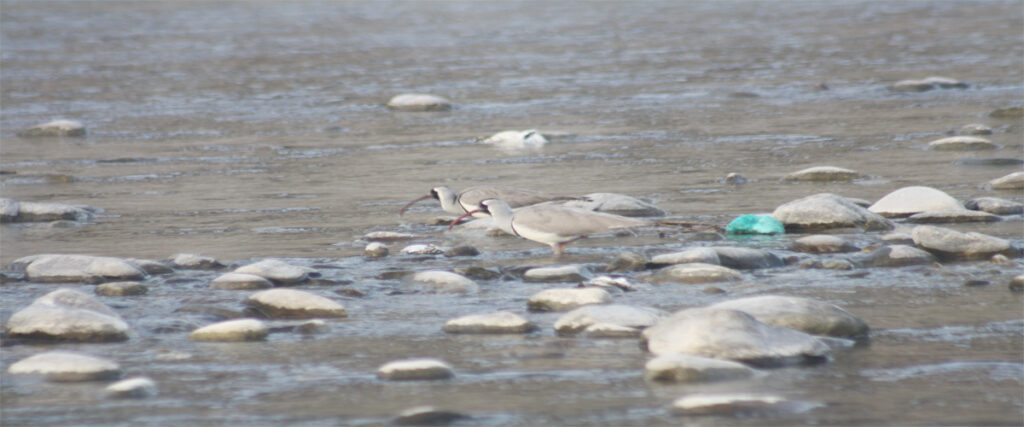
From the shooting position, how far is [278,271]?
6.29 m

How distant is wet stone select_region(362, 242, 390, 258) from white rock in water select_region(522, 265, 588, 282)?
1.09 metres

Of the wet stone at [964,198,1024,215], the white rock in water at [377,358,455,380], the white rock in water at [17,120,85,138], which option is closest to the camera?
the white rock in water at [377,358,455,380]

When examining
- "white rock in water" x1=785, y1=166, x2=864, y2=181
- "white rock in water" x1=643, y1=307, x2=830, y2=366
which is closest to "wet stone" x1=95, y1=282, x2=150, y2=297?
"white rock in water" x1=643, y1=307, x2=830, y2=366

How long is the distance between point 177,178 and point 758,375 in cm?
724

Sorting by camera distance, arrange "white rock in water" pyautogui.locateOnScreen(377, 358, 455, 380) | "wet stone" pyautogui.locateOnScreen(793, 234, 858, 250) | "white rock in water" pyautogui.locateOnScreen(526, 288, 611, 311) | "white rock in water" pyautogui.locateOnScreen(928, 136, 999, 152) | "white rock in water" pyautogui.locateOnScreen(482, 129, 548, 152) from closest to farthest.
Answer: "white rock in water" pyautogui.locateOnScreen(377, 358, 455, 380) → "white rock in water" pyautogui.locateOnScreen(526, 288, 611, 311) → "wet stone" pyautogui.locateOnScreen(793, 234, 858, 250) → "white rock in water" pyautogui.locateOnScreen(928, 136, 999, 152) → "white rock in water" pyautogui.locateOnScreen(482, 129, 548, 152)

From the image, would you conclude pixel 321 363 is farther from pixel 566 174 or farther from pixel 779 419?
pixel 566 174

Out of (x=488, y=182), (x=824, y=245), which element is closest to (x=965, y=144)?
(x=488, y=182)

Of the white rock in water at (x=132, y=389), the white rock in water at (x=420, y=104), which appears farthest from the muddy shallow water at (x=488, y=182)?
the white rock in water at (x=420, y=104)

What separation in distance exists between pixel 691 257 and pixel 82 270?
2918 millimetres

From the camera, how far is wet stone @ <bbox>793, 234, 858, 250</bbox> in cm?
666

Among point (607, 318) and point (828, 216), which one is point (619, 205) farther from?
point (607, 318)

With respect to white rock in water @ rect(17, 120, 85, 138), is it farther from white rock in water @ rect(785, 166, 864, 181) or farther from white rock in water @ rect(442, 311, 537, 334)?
white rock in water @ rect(442, 311, 537, 334)

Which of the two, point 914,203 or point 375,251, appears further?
point 914,203

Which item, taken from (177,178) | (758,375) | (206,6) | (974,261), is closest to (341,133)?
(177,178)
